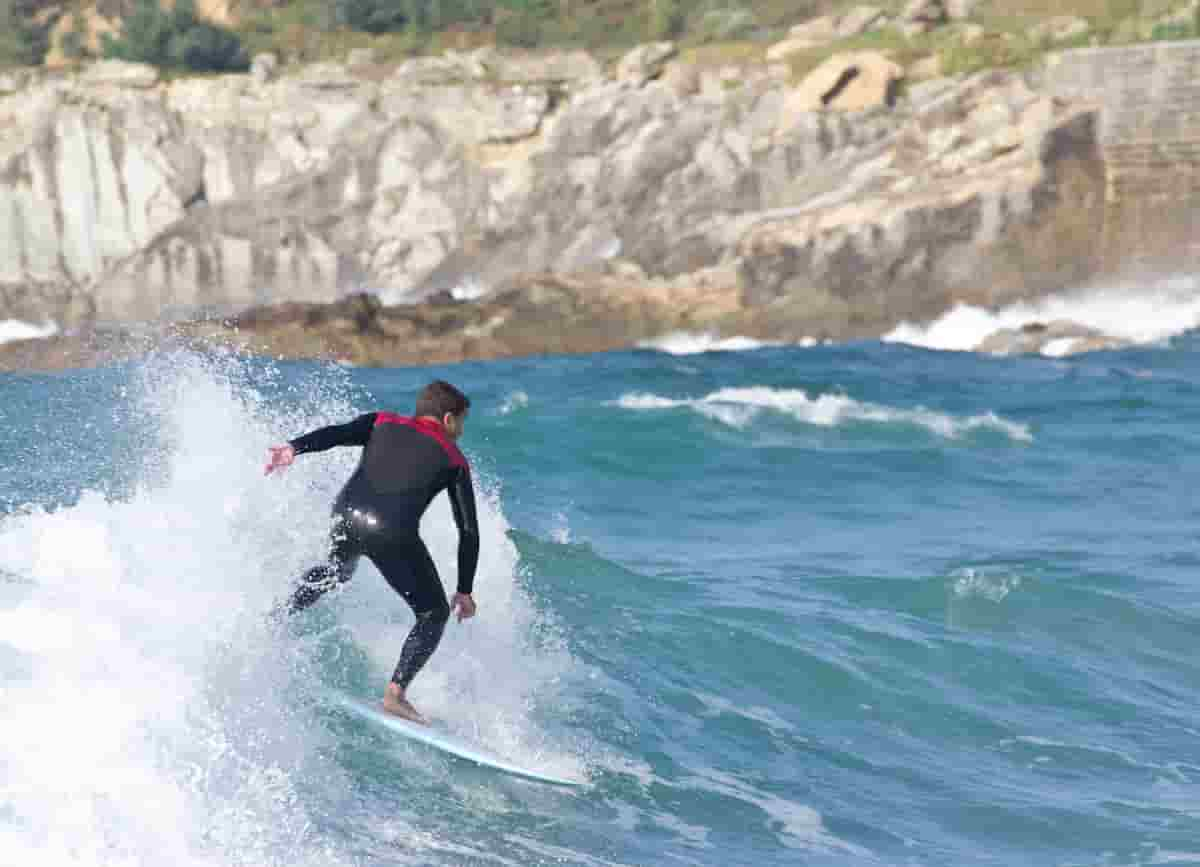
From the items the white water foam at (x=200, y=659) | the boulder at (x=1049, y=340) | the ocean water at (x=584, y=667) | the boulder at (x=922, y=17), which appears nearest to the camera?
the white water foam at (x=200, y=659)

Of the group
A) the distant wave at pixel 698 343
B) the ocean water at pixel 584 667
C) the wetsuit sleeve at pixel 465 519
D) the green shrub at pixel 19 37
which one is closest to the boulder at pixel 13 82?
the green shrub at pixel 19 37

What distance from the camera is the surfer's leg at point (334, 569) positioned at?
7.16 metres

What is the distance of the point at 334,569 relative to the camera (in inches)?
282

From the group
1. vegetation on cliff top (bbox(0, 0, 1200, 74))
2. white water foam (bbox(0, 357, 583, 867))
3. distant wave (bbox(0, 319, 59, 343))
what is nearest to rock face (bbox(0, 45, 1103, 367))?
distant wave (bbox(0, 319, 59, 343))

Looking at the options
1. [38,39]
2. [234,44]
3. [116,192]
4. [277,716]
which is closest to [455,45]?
[234,44]

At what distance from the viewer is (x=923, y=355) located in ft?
84.3

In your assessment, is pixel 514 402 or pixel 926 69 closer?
pixel 514 402

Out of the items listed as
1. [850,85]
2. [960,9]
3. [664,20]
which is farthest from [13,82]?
[960,9]

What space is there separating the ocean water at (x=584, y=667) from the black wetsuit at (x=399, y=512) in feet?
1.33

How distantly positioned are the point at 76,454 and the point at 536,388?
13.3 m

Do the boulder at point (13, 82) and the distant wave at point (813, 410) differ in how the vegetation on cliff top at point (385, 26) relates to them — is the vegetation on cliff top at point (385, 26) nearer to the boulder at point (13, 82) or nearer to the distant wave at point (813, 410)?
the boulder at point (13, 82)

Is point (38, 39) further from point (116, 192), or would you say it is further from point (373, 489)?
point (373, 489)

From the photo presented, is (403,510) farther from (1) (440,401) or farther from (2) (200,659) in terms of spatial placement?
(2) (200,659)

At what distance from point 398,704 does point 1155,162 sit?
25428 millimetres
